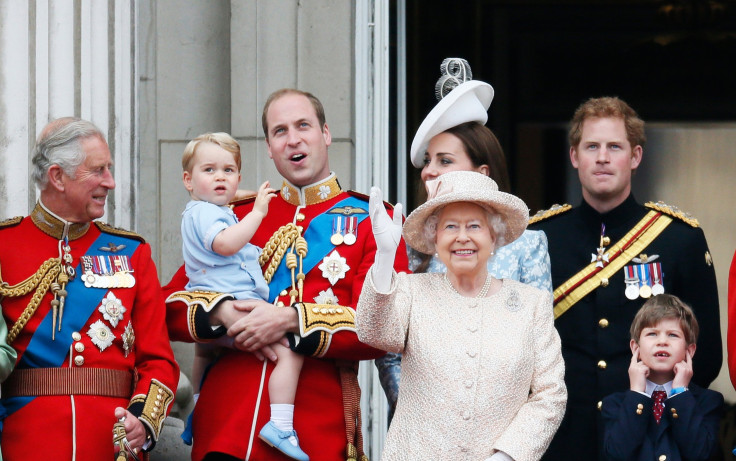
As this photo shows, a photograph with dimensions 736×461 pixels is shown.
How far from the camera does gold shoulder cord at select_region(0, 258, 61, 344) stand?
186 inches

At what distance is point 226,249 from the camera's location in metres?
4.91

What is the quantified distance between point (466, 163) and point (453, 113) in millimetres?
183

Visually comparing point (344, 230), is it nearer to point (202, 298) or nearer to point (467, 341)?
point (202, 298)

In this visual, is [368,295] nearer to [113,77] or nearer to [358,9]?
[113,77]

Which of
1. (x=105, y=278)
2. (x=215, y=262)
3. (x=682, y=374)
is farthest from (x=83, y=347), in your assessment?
(x=682, y=374)

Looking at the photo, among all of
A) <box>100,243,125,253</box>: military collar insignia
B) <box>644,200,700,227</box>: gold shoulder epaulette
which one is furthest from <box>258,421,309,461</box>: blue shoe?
<box>644,200,700,227</box>: gold shoulder epaulette

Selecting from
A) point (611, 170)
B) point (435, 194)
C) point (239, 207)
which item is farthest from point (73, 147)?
point (611, 170)

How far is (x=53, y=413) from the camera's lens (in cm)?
468

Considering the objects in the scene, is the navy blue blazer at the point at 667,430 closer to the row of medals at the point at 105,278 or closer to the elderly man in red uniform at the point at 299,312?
the elderly man in red uniform at the point at 299,312

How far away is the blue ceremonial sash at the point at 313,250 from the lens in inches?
199

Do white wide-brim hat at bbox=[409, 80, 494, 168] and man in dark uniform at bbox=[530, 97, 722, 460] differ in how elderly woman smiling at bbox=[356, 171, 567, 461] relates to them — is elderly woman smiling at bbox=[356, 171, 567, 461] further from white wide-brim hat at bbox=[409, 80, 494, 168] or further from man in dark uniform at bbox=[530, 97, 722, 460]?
man in dark uniform at bbox=[530, 97, 722, 460]

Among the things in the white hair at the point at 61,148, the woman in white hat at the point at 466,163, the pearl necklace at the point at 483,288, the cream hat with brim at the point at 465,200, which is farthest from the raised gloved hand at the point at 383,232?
the white hair at the point at 61,148

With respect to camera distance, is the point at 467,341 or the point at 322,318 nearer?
the point at 467,341

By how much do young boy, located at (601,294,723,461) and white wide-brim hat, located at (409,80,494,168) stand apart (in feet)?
2.91
